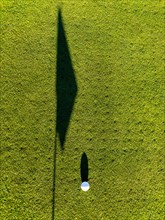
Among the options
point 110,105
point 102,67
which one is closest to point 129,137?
point 110,105

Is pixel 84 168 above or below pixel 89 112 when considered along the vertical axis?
below

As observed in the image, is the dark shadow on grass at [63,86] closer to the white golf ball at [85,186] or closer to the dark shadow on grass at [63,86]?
the dark shadow on grass at [63,86]

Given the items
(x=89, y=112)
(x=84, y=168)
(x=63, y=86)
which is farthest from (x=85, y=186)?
(x=63, y=86)

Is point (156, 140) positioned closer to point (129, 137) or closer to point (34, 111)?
point (129, 137)

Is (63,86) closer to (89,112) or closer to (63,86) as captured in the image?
(63,86)

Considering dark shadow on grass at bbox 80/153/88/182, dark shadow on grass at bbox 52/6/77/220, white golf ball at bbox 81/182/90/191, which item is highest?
dark shadow on grass at bbox 52/6/77/220

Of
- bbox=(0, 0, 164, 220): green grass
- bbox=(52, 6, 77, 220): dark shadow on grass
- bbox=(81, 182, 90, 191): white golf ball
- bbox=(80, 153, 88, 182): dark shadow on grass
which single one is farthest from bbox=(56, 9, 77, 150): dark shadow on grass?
bbox=(81, 182, 90, 191): white golf ball

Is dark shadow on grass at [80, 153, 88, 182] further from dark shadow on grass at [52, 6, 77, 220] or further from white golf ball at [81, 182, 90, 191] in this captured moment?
dark shadow on grass at [52, 6, 77, 220]

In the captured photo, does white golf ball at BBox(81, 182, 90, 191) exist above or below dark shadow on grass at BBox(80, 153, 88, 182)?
below

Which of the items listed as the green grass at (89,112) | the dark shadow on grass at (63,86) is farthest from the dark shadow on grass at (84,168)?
the dark shadow on grass at (63,86)
